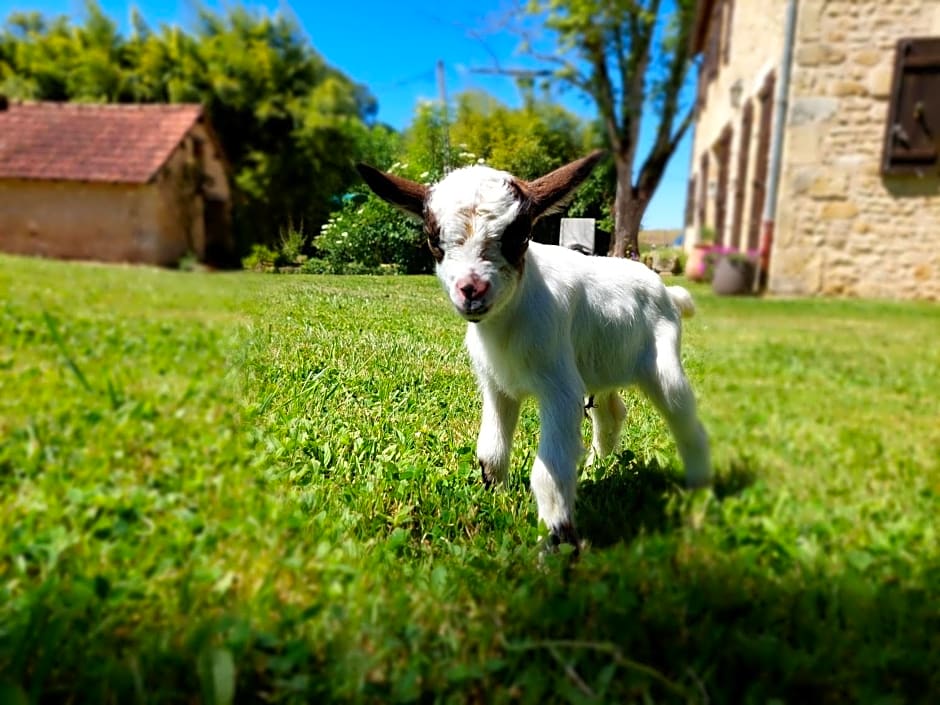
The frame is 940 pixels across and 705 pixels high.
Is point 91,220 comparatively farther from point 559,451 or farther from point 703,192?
point 703,192

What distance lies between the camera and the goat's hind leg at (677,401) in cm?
108

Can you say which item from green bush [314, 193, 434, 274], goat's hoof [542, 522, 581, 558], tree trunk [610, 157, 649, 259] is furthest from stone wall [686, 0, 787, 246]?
goat's hoof [542, 522, 581, 558]

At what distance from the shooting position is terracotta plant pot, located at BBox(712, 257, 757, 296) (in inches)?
37.1

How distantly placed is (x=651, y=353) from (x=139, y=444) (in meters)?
1.54

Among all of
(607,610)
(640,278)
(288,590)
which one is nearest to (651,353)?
(640,278)

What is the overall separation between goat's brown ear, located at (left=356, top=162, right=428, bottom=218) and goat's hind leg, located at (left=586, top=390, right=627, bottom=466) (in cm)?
78

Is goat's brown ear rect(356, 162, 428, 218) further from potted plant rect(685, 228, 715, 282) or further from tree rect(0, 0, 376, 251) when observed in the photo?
potted plant rect(685, 228, 715, 282)

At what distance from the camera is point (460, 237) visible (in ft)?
3.96

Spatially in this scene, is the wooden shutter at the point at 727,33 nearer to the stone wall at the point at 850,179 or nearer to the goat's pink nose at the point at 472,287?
the stone wall at the point at 850,179

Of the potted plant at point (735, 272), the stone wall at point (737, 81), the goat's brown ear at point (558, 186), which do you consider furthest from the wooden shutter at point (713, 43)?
the potted plant at point (735, 272)

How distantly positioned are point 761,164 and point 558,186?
A: 0.39 meters

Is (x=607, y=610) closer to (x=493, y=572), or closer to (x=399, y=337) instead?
(x=493, y=572)

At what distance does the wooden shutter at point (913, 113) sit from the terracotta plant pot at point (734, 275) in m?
0.23

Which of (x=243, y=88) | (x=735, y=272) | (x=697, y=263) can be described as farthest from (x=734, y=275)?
(x=243, y=88)
